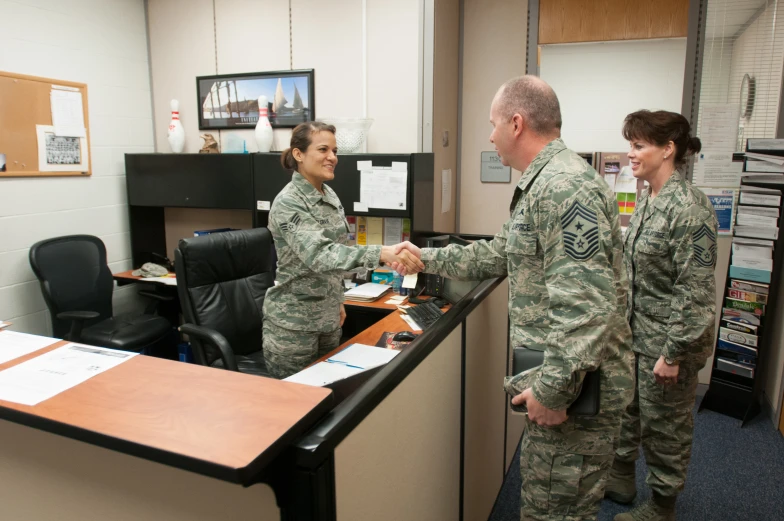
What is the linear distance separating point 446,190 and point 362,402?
2.87m

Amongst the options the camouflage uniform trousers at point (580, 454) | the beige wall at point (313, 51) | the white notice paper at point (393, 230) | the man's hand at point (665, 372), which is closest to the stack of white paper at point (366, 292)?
the white notice paper at point (393, 230)

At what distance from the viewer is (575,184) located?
4.28 feet

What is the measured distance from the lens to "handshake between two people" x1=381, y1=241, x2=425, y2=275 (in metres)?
2.06

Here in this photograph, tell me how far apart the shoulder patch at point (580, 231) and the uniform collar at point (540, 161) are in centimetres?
19

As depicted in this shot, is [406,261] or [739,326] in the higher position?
[406,261]

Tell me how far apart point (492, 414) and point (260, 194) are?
2.08 meters

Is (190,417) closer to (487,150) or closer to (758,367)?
(487,150)

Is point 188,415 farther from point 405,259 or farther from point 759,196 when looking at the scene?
point 759,196

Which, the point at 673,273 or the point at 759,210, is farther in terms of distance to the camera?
the point at 759,210

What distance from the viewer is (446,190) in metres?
3.73

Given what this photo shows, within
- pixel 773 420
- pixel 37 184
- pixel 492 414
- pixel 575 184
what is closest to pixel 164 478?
pixel 575 184

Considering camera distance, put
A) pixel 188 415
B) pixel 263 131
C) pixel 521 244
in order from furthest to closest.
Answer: pixel 263 131 < pixel 521 244 < pixel 188 415

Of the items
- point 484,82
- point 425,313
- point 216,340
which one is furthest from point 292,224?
point 484,82

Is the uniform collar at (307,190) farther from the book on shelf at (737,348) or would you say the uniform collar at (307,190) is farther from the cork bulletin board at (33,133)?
the book on shelf at (737,348)
